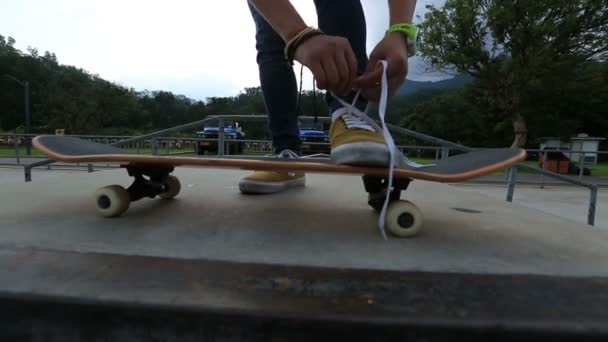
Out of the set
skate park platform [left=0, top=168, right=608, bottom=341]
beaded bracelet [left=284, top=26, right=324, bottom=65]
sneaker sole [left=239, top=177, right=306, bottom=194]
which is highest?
beaded bracelet [left=284, top=26, right=324, bottom=65]

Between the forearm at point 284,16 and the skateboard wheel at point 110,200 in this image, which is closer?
the forearm at point 284,16

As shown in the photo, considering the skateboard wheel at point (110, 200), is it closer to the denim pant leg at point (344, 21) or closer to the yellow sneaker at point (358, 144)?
the yellow sneaker at point (358, 144)

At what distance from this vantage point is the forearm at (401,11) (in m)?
1.01

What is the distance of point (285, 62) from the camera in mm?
1351

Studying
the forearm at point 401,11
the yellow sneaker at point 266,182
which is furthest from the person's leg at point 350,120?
the yellow sneaker at point 266,182

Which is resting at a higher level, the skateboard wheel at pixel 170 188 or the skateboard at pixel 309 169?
the skateboard at pixel 309 169

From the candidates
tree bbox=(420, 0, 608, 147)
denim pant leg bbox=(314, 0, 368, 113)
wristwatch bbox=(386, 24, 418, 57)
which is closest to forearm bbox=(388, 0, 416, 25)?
wristwatch bbox=(386, 24, 418, 57)

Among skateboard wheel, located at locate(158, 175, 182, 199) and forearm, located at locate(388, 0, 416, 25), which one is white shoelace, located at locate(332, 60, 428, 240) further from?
skateboard wheel, located at locate(158, 175, 182, 199)

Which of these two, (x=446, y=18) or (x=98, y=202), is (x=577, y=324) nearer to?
(x=98, y=202)

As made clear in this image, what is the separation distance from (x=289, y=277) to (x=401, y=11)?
0.81 metres

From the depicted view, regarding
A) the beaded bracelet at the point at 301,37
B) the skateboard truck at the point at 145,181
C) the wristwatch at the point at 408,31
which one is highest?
the wristwatch at the point at 408,31

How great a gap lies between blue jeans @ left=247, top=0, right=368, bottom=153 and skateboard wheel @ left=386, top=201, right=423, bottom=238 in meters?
0.43

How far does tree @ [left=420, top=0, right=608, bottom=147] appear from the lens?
1165 cm

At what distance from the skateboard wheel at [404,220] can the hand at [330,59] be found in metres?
0.34
